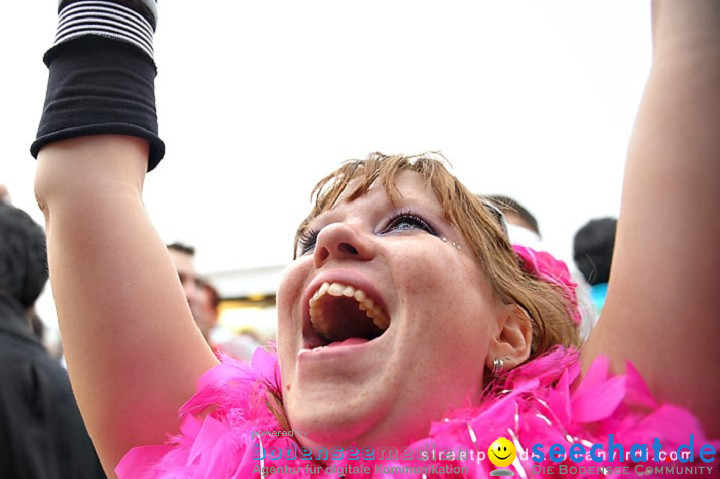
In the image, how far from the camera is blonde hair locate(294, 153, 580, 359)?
4.94 ft

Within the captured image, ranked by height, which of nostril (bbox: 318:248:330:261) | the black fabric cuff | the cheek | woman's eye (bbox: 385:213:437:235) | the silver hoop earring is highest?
the black fabric cuff

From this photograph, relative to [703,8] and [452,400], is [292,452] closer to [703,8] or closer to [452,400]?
[452,400]

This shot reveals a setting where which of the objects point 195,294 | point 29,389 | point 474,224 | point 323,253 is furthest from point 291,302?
point 195,294

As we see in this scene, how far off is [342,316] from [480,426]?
0.46m

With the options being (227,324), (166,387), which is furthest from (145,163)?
(227,324)

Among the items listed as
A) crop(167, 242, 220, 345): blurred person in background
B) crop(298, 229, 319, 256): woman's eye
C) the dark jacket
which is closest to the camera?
crop(298, 229, 319, 256): woman's eye

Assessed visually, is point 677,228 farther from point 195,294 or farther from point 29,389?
point 195,294

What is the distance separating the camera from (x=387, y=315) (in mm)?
1438

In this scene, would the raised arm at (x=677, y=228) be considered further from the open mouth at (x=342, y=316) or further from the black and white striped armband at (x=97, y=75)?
the black and white striped armband at (x=97, y=75)

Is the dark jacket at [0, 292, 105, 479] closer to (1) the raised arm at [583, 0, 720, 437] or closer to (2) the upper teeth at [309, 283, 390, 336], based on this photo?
(2) the upper teeth at [309, 283, 390, 336]

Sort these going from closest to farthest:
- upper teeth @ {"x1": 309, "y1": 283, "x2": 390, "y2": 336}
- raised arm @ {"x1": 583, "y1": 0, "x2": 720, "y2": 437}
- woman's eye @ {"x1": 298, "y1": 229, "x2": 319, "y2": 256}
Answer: raised arm @ {"x1": 583, "y1": 0, "x2": 720, "y2": 437} < upper teeth @ {"x1": 309, "y1": 283, "x2": 390, "y2": 336} < woman's eye @ {"x1": 298, "y1": 229, "x2": 319, "y2": 256}

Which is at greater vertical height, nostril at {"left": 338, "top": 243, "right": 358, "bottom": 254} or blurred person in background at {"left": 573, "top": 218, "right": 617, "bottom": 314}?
nostril at {"left": 338, "top": 243, "right": 358, "bottom": 254}

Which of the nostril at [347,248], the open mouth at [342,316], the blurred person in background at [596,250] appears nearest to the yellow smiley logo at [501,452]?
the open mouth at [342,316]

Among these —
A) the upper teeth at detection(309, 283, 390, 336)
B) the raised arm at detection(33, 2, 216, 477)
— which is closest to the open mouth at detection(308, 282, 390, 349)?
the upper teeth at detection(309, 283, 390, 336)
